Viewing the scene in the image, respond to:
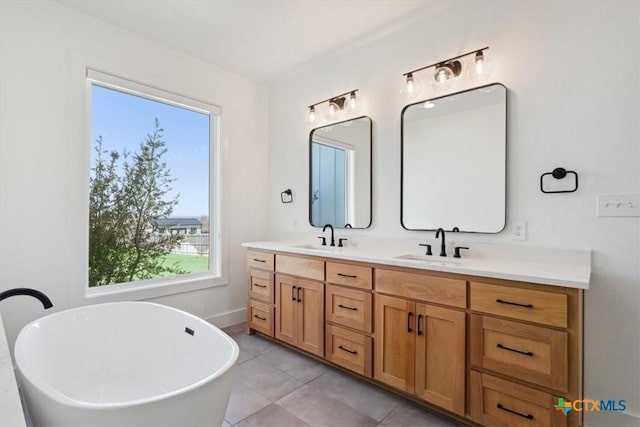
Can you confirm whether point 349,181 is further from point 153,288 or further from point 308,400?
point 153,288

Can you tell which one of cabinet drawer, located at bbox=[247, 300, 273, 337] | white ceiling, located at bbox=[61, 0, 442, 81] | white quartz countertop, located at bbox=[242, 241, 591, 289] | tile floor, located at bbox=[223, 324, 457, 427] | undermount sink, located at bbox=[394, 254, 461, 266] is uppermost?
white ceiling, located at bbox=[61, 0, 442, 81]

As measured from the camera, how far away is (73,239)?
95.1 inches

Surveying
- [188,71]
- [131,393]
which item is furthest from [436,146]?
[131,393]

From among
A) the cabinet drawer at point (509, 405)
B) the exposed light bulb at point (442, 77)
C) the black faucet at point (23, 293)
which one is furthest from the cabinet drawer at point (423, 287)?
the black faucet at point (23, 293)

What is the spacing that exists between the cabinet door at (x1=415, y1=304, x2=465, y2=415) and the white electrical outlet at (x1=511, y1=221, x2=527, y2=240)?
698 mm

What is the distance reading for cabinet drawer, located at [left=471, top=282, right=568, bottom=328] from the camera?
1471 millimetres

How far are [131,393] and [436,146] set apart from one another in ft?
8.74

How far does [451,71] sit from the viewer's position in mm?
2277

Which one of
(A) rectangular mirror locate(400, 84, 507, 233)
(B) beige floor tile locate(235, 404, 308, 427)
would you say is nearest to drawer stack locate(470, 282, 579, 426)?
(A) rectangular mirror locate(400, 84, 507, 233)

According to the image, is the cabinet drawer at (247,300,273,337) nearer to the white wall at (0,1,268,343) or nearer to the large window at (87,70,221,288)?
the large window at (87,70,221,288)

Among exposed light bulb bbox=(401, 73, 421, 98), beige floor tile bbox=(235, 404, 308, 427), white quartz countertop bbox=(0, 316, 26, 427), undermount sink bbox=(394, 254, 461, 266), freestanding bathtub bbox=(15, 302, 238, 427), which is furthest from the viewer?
exposed light bulb bbox=(401, 73, 421, 98)

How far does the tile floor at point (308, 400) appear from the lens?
1.86 metres

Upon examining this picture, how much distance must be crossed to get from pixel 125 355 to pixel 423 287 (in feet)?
6.50

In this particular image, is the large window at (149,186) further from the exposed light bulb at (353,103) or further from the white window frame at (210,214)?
the exposed light bulb at (353,103)
